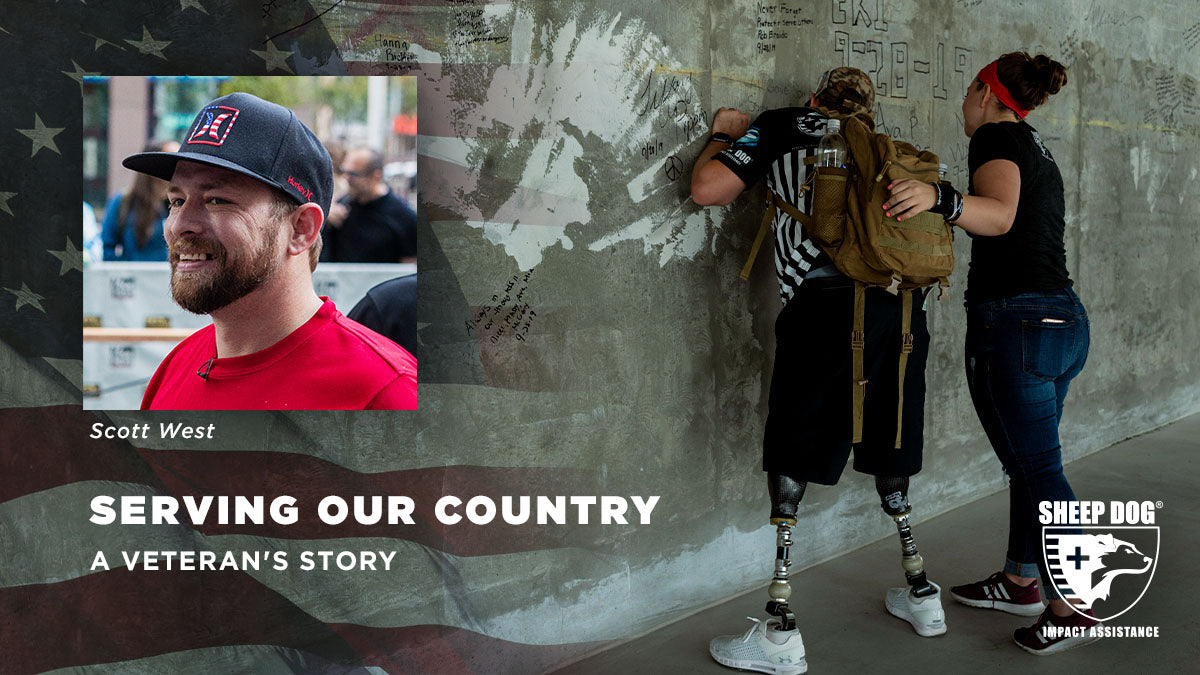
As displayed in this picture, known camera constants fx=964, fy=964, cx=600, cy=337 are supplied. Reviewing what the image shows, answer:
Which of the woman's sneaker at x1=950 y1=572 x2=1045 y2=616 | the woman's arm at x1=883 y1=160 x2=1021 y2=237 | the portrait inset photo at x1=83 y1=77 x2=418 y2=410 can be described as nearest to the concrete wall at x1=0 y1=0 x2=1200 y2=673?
the portrait inset photo at x1=83 y1=77 x2=418 y2=410

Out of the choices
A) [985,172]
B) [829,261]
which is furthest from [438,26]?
[985,172]

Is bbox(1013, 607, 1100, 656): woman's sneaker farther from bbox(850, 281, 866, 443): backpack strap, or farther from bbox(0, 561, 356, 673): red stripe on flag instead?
bbox(0, 561, 356, 673): red stripe on flag

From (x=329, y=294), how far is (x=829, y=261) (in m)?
1.51

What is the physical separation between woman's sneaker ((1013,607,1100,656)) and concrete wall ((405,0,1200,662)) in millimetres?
905

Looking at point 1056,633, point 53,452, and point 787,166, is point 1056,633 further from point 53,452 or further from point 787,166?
point 53,452

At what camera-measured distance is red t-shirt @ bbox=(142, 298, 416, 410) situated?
2.36 meters

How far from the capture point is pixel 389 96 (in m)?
2.41

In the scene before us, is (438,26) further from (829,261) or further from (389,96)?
(829,261)

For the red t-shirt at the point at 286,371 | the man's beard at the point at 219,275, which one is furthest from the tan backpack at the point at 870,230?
the man's beard at the point at 219,275

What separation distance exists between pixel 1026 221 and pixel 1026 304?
27 centimetres

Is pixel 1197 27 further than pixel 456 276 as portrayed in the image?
Yes

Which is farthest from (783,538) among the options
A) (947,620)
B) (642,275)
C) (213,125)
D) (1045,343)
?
(213,125)

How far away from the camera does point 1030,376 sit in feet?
10.2

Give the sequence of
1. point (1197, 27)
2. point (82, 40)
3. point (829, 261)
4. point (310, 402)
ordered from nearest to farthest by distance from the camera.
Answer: point (82, 40) < point (310, 402) < point (829, 261) < point (1197, 27)
